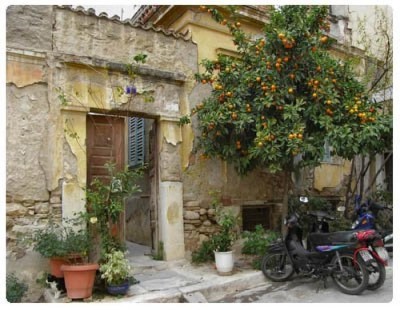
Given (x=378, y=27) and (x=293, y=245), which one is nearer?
(x=293, y=245)

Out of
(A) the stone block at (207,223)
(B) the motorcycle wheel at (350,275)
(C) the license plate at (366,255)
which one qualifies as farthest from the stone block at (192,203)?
(C) the license plate at (366,255)

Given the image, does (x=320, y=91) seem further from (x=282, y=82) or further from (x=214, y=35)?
(x=214, y=35)

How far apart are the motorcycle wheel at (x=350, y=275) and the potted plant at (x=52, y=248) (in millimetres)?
3462

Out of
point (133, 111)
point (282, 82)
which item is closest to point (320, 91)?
point (282, 82)

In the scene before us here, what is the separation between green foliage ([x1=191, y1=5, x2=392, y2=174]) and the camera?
223 inches

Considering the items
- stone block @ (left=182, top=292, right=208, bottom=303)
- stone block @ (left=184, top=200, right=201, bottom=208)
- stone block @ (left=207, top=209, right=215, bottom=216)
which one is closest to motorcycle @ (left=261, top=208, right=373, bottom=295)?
stone block @ (left=182, top=292, right=208, bottom=303)

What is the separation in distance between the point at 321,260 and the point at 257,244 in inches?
46.9

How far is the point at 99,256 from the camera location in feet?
17.5

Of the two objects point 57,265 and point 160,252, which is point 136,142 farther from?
point 57,265

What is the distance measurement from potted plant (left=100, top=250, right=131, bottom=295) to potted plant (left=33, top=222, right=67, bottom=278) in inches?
21.5

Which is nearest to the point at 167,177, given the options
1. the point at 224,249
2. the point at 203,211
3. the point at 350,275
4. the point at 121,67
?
the point at 203,211

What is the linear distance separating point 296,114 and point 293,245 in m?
1.86

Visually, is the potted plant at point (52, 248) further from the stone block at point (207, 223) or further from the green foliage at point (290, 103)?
the green foliage at point (290, 103)

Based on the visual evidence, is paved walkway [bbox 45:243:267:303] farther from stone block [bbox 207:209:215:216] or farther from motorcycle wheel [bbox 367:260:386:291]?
motorcycle wheel [bbox 367:260:386:291]
